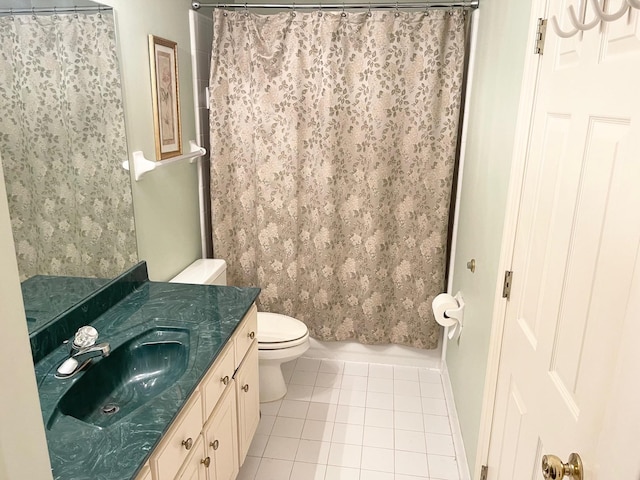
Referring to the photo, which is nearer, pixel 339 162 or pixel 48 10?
pixel 48 10

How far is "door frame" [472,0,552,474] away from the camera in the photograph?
1425 mm

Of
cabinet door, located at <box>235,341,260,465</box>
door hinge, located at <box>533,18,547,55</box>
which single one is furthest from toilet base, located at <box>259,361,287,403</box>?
door hinge, located at <box>533,18,547,55</box>

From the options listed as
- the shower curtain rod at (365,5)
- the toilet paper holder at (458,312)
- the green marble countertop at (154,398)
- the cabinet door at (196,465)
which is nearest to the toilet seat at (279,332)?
the green marble countertop at (154,398)

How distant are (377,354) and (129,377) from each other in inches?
68.2

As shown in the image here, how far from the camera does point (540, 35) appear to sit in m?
1.37

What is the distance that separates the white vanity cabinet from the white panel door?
0.94 meters

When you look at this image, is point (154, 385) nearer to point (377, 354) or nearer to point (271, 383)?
point (271, 383)

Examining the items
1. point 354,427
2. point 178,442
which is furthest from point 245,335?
point 354,427

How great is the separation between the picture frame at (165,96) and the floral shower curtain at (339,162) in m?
0.30

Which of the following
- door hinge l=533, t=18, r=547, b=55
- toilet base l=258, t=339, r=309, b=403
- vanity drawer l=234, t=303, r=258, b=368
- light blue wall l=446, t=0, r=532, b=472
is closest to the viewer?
door hinge l=533, t=18, r=547, b=55

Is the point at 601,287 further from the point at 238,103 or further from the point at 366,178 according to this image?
the point at 238,103

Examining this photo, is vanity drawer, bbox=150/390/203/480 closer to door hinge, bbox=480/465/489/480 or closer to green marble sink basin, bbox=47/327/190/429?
green marble sink basin, bbox=47/327/190/429

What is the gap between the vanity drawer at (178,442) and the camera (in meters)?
1.24

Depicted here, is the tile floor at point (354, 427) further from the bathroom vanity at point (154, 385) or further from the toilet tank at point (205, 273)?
the toilet tank at point (205, 273)
